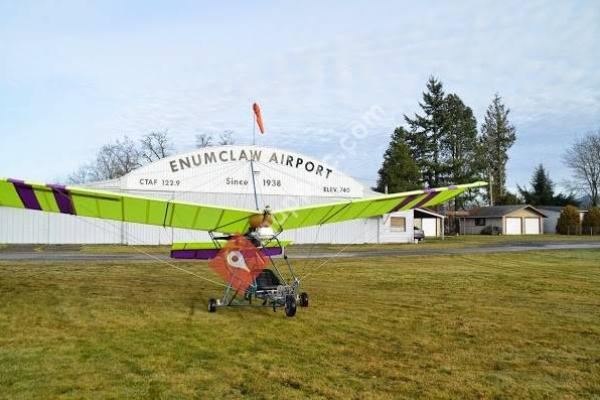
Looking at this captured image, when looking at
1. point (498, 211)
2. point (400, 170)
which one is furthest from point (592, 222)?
point (400, 170)

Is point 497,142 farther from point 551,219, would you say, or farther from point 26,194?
point 26,194

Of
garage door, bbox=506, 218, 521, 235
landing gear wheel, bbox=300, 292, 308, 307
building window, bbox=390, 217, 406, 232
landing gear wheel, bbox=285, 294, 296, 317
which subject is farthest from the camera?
garage door, bbox=506, 218, 521, 235

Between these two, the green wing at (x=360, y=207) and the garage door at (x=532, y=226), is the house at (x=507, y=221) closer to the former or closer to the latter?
the garage door at (x=532, y=226)

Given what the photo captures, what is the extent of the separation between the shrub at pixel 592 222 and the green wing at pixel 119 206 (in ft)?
204

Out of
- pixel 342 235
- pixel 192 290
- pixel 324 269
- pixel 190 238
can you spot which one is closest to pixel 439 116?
pixel 342 235

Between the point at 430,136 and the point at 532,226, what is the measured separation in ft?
60.0

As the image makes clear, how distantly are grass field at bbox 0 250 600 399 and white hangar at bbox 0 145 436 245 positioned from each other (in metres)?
18.5

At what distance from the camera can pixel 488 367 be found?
6.23 m

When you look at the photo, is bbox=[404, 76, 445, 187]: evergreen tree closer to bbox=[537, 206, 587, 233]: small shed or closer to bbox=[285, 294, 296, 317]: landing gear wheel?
bbox=[537, 206, 587, 233]: small shed

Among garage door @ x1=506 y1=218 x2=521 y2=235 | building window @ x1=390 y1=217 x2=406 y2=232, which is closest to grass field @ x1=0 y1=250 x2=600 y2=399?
building window @ x1=390 y1=217 x2=406 y2=232

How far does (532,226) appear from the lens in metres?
66.2

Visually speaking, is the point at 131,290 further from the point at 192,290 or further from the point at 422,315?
the point at 422,315

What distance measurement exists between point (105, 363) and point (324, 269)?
1265 centimetres

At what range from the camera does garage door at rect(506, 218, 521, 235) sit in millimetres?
64125
